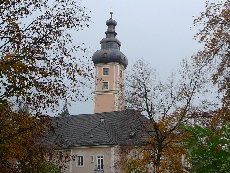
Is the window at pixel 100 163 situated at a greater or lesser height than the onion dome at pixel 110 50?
lesser

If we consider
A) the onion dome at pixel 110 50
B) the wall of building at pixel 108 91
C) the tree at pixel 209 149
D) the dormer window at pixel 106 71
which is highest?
the onion dome at pixel 110 50

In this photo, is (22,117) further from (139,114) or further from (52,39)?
(139,114)

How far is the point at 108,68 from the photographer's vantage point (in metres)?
66.4

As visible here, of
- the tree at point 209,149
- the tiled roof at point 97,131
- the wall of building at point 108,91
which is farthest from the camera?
the wall of building at point 108,91

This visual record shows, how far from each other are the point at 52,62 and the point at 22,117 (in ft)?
5.03

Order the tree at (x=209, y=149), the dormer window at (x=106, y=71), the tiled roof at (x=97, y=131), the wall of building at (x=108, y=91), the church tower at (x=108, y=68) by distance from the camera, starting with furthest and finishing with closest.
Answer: the dormer window at (x=106, y=71), the church tower at (x=108, y=68), the wall of building at (x=108, y=91), the tiled roof at (x=97, y=131), the tree at (x=209, y=149)

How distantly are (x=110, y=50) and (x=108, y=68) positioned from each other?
9.53 ft

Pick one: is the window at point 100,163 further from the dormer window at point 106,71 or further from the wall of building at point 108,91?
the dormer window at point 106,71

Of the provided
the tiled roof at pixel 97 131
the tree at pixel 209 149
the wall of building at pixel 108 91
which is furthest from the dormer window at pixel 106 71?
the tree at pixel 209 149

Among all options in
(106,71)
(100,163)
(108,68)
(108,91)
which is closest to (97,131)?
(100,163)

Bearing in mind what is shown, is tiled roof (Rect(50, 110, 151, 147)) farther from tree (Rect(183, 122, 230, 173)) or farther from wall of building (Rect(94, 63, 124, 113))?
tree (Rect(183, 122, 230, 173))

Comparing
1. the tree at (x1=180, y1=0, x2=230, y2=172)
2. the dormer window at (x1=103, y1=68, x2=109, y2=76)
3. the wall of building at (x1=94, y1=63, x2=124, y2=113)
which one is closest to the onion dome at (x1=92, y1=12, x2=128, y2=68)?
the wall of building at (x1=94, y1=63, x2=124, y2=113)

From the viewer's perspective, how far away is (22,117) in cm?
1084

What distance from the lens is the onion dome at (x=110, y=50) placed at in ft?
218
